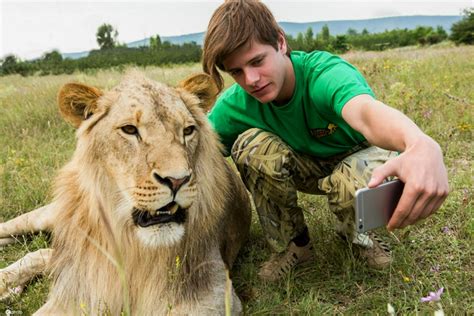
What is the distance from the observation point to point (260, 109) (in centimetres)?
317

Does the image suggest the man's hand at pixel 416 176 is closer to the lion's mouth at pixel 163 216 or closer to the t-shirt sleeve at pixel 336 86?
the t-shirt sleeve at pixel 336 86

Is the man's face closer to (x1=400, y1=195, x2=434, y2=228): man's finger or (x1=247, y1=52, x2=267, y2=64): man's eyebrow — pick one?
(x1=247, y1=52, x2=267, y2=64): man's eyebrow

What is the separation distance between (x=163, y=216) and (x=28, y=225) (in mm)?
1887

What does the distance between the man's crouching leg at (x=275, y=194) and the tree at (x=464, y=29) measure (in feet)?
89.5

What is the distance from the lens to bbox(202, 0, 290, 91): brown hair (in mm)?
2760

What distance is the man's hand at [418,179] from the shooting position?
1666mm

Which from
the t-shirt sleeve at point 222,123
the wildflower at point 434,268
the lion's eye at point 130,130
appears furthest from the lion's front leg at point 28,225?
the wildflower at point 434,268

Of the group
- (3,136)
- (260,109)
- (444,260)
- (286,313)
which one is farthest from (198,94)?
(3,136)

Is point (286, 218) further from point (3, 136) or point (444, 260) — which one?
point (3, 136)

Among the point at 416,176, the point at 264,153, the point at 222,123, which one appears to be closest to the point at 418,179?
the point at 416,176

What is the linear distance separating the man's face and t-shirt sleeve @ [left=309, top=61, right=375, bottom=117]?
0.63 feet

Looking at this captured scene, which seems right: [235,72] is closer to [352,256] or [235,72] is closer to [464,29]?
[352,256]

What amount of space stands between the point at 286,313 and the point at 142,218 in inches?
36.7

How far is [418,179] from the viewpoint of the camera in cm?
166
